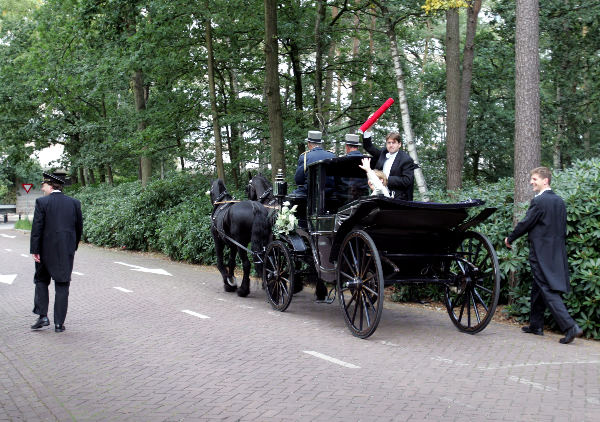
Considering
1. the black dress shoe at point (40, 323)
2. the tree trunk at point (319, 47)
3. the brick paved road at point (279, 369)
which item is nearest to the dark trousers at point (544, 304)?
the brick paved road at point (279, 369)

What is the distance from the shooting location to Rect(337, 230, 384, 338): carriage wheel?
636 centimetres

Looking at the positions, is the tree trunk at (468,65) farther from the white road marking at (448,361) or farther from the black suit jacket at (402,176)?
the white road marking at (448,361)

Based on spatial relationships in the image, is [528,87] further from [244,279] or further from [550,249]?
[244,279]

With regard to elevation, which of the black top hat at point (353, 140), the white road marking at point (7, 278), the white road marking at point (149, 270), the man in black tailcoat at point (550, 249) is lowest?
the white road marking at point (149, 270)

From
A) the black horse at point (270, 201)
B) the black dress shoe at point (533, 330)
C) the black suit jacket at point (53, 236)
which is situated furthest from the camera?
the black horse at point (270, 201)

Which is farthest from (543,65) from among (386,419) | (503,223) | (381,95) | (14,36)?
(14,36)

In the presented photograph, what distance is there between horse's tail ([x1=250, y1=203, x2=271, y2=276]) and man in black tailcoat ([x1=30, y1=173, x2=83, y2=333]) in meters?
2.92

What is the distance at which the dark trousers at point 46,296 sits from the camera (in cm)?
759

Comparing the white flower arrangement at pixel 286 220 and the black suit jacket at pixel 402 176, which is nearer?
the black suit jacket at pixel 402 176

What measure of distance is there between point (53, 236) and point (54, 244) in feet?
0.35

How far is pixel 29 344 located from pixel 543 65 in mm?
16007

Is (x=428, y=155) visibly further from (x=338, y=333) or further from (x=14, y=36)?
(x=14, y=36)

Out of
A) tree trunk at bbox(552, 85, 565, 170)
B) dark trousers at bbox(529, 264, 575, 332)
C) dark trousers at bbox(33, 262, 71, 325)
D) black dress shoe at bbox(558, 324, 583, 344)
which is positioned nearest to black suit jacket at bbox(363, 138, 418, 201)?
dark trousers at bbox(529, 264, 575, 332)

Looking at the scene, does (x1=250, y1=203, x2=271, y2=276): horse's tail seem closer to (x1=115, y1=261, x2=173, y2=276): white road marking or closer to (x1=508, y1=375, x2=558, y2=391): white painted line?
(x1=115, y1=261, x2=173, y2=276): white road marking
